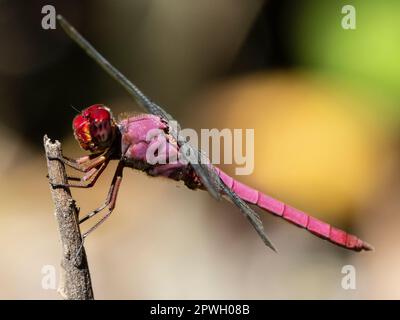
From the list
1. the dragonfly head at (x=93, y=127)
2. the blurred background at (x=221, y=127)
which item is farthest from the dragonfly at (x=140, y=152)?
the blurred background at (x=221, y=127)

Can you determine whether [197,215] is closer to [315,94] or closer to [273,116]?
[273,116]

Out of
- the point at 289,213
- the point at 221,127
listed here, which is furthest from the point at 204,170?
the point at 221,127

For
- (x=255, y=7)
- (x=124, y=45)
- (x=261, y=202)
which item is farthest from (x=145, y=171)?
(x=255, y=7)

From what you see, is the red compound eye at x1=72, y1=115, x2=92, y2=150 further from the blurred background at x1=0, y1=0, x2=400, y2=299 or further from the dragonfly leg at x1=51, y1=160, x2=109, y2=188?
the blurred background at x1=0, y1=0, x2=400, y2=299

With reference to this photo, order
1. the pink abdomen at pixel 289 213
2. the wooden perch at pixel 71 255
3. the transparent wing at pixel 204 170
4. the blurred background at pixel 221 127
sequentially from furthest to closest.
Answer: the blurred background at pixel 221 127 → the pink abdomen at pixel 289 213 → the transparent wing at pixel 204 170 → the wooden perch at pixel 71 255

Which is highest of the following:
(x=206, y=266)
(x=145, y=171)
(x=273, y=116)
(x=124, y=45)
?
(x=124, y=45)

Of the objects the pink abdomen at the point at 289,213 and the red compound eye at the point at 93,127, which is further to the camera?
the pink abdomen at the point at 289,213

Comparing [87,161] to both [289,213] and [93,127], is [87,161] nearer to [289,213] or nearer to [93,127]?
[93,127]

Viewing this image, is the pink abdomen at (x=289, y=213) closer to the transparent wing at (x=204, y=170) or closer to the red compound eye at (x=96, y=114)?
the transparent wing at (x=204, y=170)
